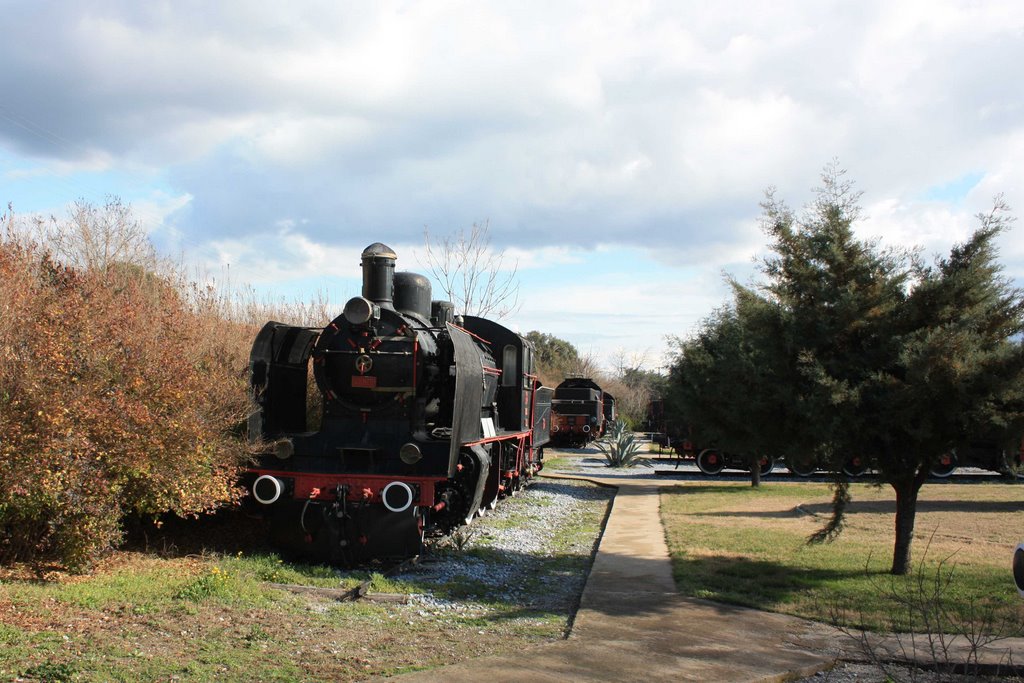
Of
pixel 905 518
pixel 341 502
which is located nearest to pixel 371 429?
pixel 341 502

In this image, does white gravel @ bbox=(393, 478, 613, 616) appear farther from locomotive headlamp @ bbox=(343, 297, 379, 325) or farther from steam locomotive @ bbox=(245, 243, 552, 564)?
locomotive headlamp @ bbox=(343, 297, 379, 325)

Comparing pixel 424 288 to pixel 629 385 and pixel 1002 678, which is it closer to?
pixel 1002 678

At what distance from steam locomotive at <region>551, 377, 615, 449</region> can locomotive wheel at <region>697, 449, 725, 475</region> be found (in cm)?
1034

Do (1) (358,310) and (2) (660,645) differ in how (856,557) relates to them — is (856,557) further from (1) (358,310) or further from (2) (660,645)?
(1) (358,310)

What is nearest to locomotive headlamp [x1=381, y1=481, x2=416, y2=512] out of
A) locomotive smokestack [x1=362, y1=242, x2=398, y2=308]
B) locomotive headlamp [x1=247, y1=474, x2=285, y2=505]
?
locomotive headlamp [x1=247, y1=474, x2=285, y2=505]

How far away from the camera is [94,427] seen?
297 inches

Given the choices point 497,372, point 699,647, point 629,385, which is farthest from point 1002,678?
point 629,385

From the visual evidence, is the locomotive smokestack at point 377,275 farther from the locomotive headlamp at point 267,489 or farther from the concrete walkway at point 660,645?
the concrete walkway at point 660,645

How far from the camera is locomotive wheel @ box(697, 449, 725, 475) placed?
78.9 ft

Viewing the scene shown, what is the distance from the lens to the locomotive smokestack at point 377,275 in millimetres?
10430

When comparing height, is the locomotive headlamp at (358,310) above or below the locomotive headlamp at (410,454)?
above

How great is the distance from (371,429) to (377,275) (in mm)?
1957

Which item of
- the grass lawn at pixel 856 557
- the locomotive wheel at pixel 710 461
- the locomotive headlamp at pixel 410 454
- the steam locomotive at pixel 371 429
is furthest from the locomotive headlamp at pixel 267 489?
the locomotive wheel at pixel 710 461

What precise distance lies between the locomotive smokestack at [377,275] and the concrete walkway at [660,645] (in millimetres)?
4092
